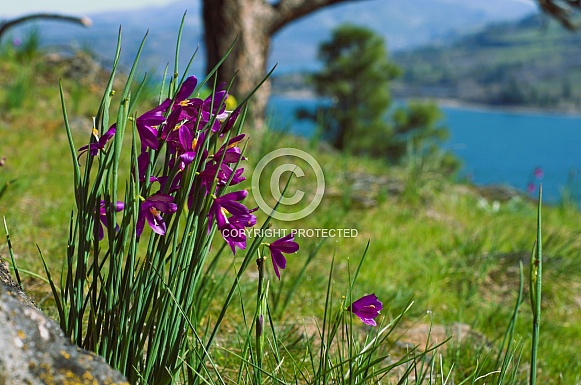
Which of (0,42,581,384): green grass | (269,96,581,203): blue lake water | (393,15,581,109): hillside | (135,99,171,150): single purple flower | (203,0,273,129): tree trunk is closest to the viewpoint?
(135,99,171,150): single purple flower

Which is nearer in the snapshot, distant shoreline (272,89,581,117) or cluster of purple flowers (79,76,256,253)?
cluster of purple flowers (79,76,256,253)

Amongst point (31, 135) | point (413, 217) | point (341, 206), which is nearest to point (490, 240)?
point (413, 217)

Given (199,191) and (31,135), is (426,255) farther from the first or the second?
(31,135)

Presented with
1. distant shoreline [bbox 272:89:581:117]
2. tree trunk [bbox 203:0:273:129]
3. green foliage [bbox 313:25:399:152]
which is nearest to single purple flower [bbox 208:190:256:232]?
tree trunk [bbox 203:0:273:129]

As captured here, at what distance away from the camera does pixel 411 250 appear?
350cm

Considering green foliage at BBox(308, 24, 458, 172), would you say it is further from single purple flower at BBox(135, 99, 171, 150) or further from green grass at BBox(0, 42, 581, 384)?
single purple flower at BBox(135, 99, 171, 150)

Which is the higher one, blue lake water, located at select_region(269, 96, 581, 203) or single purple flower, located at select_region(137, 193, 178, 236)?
single purple flower, located at select_region(137, 193, 178, 236)

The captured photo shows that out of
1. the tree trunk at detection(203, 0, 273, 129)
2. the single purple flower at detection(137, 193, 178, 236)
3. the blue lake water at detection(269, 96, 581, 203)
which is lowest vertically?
the blue lake water at detection(269, 96, 581, 203)

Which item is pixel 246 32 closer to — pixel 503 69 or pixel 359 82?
pixel 359 82

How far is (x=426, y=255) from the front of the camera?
139 inches

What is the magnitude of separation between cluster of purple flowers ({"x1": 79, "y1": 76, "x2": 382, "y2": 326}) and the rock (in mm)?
229

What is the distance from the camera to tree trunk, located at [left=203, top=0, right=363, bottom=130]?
6.64 meters

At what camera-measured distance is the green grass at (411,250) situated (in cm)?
233

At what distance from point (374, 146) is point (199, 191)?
31.1 metres
